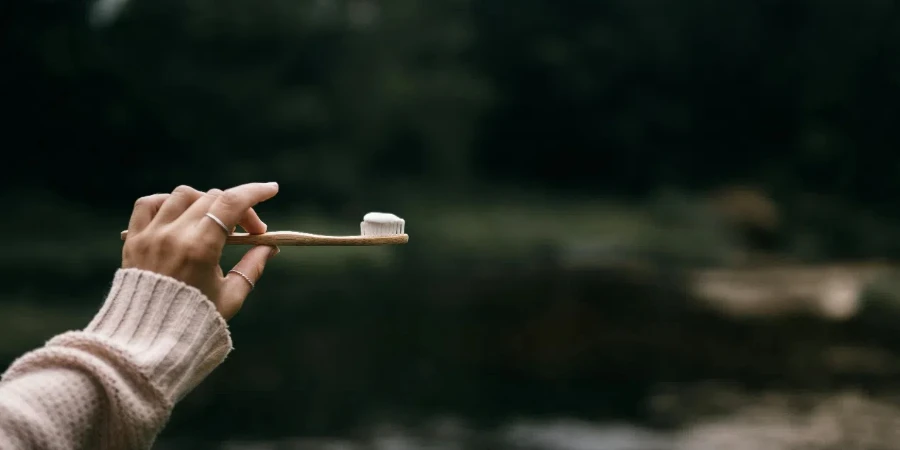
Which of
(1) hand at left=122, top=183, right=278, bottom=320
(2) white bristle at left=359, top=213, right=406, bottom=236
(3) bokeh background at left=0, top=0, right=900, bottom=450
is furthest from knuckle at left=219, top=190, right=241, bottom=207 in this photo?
(3) bokeh background at left=0, top=0, right=900, bottom=450

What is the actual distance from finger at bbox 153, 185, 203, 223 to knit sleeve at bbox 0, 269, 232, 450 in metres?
0.02

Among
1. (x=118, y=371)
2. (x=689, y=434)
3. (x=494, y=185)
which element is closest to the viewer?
(x=118, y=371)

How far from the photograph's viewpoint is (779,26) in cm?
505

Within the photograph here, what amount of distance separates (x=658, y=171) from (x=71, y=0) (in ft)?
Answer: 9.26

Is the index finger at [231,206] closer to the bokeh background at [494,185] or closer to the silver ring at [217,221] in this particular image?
the silver ring at [217,221]

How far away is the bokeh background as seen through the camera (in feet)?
11.9

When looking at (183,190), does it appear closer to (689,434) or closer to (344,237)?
(344,237)

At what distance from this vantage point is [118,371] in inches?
13.4

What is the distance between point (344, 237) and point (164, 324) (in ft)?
0.50

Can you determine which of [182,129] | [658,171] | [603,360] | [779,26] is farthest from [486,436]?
[779,26]

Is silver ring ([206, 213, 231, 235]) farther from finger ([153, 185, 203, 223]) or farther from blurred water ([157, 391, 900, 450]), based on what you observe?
blurred water ([157, 391, 900, 450])

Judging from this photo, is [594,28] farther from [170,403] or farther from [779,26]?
[170,403]

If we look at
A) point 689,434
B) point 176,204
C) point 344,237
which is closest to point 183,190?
point 176,204

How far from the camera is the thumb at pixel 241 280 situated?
0.39 metres
